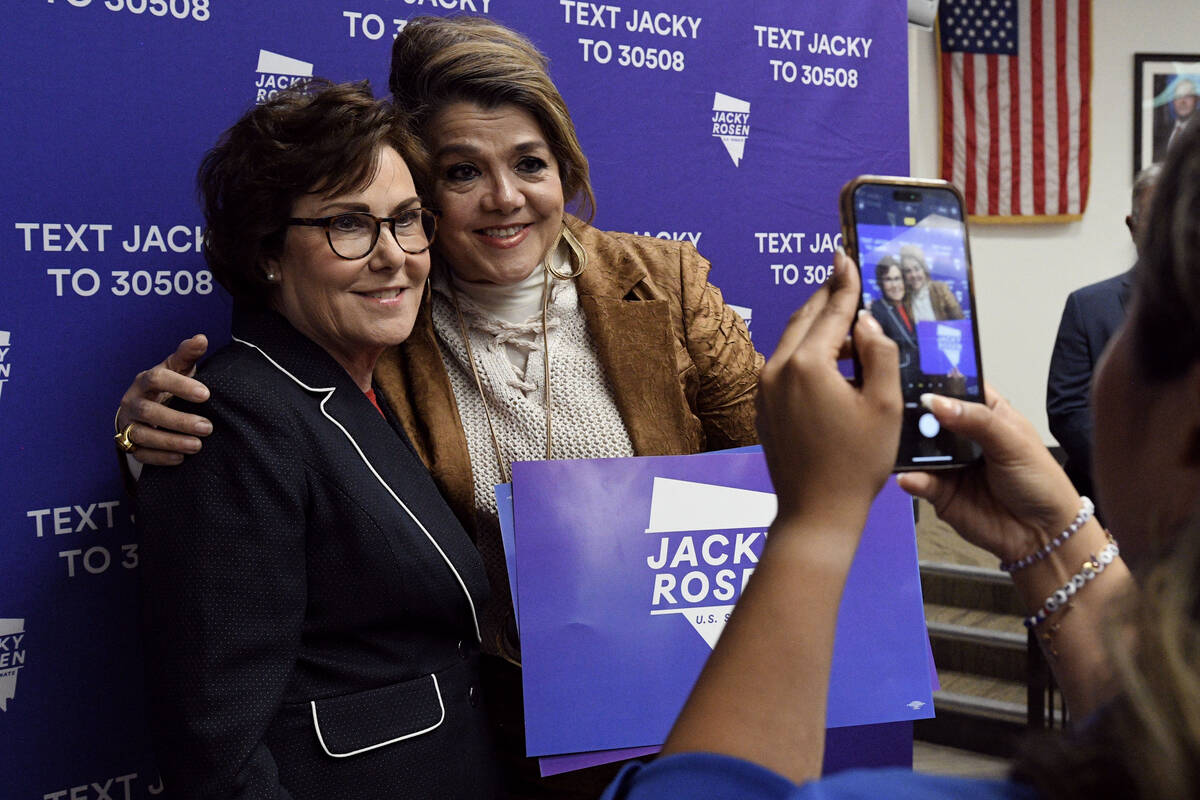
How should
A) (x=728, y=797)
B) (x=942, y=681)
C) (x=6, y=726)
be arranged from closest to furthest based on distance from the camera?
1. (x=728, y=797)
2. (x=6, y=726)
3. (x=942, y=681)

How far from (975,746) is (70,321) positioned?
12.9 feet

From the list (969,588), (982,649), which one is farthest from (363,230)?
(969,588)

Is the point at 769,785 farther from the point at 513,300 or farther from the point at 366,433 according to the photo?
the point at 513,300

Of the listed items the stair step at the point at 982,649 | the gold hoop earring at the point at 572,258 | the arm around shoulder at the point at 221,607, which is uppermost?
the gold hoop earring at the point at 572,258

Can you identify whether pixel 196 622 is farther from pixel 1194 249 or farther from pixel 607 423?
pixel 1194 249

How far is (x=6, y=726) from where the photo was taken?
66.2 inches

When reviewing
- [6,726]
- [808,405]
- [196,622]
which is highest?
[808,405]

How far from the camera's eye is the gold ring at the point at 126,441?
54.2 inches

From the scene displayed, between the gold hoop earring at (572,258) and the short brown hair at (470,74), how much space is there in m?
0.17

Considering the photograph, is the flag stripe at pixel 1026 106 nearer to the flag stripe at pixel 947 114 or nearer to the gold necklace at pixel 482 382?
the flag stripe at pixel 947 114

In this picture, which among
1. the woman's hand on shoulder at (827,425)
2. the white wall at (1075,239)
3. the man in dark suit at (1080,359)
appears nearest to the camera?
the woman's hand on shoulder at (827,425)

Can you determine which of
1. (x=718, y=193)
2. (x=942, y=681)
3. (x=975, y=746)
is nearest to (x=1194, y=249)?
(x=718, y=193)

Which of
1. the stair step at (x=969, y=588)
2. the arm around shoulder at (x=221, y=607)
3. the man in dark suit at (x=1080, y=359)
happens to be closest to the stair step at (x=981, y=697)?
the stair step at (x=969, y=588)

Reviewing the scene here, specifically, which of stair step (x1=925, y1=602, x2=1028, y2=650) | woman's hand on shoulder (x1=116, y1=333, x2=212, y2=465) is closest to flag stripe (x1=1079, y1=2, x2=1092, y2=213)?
stair step (x1=925, y1=602, x2=1028, y2=650)
